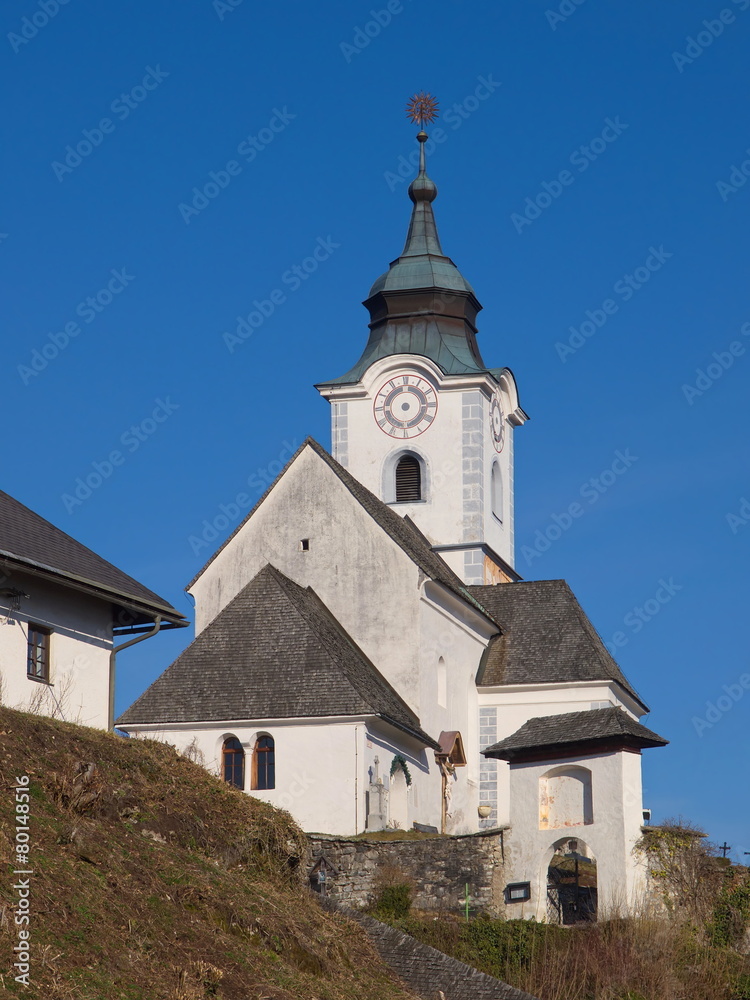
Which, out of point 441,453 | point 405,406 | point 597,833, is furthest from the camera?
point 405,406

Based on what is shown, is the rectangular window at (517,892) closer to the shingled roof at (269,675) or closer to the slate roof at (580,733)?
the slate roof at (580,733)

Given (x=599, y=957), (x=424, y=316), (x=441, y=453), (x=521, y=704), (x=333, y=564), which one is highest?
(x=424, y=316)

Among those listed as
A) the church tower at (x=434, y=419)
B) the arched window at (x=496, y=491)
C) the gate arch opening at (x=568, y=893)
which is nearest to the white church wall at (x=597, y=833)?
the gate arch opening at (x=568, y=893)

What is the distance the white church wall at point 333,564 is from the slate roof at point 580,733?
7490mm

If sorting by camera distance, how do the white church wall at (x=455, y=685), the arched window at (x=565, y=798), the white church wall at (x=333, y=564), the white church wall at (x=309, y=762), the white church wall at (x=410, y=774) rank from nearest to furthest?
the arched window at (x=565, y=798) < the white church wall at (x=309, y=762) < the white church wall at (x=410, y=774) < the white church wall at (x=333, y=564) < the white church wall at (x=455, y=685)

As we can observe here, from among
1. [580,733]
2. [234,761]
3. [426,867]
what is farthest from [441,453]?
[426,867]

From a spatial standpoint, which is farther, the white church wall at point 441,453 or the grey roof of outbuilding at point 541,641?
the white church wall at point 441,453

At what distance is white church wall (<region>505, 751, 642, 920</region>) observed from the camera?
32.3 meters

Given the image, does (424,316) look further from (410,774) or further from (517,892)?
(517,892)

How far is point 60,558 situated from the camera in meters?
28.6

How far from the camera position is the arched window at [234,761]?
39156 mm

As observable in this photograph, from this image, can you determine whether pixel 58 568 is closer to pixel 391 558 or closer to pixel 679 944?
pixel 679 944

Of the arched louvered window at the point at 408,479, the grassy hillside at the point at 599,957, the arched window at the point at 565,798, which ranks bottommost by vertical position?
the grassy hillside at the point at 599,957

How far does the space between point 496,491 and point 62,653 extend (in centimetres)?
2966
